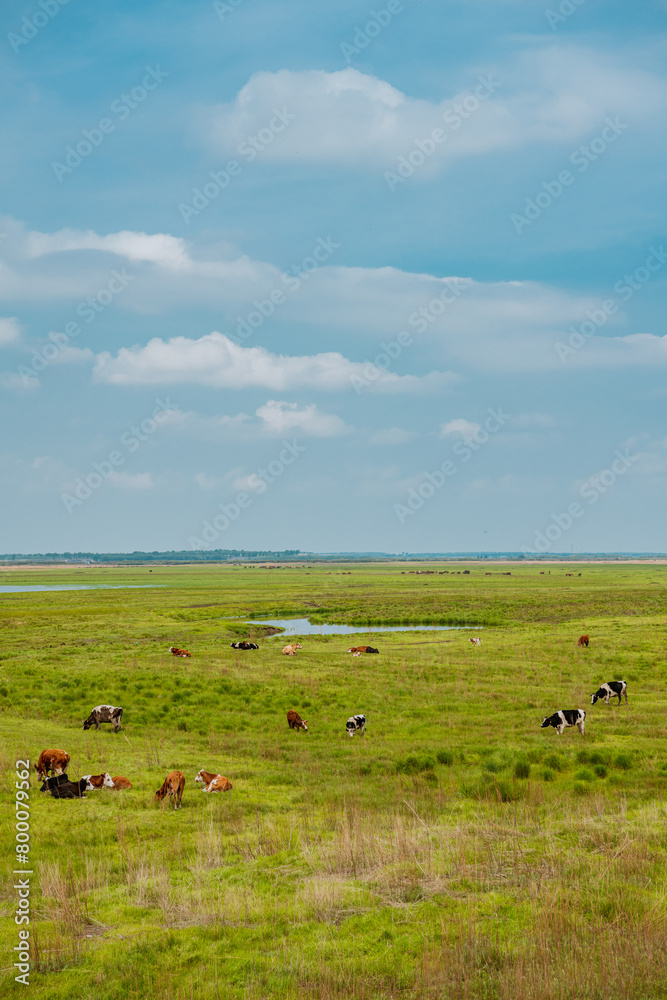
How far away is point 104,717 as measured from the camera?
2475cm

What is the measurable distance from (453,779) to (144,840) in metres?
7.99

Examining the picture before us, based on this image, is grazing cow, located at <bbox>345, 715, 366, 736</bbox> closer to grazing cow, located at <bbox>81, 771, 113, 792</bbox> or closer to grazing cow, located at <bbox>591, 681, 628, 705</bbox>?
grazing cow, located at <bbox>81, 771, 113, 792</bbox>

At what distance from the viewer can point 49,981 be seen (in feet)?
25.1

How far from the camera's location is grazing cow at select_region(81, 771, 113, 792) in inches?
633

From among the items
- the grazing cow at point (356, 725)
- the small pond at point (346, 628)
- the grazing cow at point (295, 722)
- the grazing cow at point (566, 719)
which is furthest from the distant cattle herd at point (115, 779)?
the small pond at point (346, 628)

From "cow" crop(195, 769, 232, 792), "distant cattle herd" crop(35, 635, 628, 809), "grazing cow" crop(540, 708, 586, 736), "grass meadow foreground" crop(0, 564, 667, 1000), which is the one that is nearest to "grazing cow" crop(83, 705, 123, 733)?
"grass meadow foreground" crop(0, 564, 667, 1000)

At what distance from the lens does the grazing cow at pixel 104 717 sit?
24469 mm

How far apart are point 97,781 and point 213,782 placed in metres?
2.86

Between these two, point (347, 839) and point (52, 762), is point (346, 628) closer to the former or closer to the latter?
point (52, 762)

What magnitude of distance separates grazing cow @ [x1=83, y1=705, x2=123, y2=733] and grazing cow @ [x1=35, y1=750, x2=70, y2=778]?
732 cm

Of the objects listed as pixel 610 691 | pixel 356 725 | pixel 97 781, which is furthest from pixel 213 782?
pixel 610 691

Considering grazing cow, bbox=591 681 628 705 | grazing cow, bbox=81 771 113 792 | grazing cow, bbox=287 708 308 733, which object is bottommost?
grazing cow, bbox=287 708 308 733

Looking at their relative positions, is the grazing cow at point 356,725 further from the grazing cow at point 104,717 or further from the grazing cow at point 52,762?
the grazing cow at point 52,762

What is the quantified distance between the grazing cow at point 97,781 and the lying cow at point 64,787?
10cm
